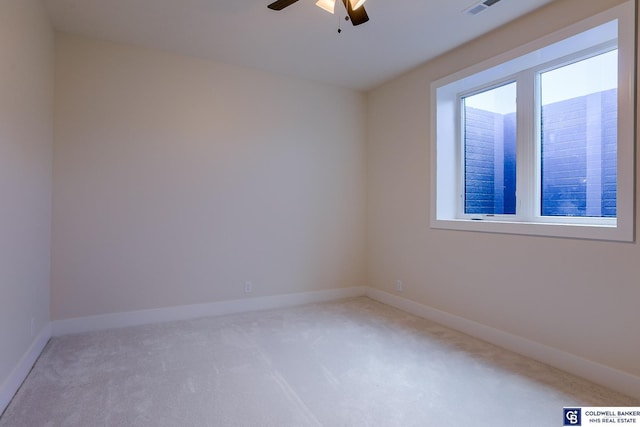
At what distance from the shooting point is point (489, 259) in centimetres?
293

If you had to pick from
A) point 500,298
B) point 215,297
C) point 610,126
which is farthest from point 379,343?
point 610,126

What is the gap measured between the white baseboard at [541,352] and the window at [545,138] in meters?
0.86

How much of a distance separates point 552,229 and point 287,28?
270cm

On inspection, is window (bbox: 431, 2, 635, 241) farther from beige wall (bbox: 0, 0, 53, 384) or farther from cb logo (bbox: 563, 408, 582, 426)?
beige wall (bbox: 0, 0, 53, 384)

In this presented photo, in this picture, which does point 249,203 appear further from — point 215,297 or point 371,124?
point 371,124

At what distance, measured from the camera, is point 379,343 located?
2816 mm

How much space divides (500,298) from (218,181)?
297 cm

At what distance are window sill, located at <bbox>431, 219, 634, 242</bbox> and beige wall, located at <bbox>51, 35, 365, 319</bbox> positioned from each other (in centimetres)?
164

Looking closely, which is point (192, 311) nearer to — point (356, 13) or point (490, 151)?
point (356, 13)

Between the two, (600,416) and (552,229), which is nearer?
(600,416)

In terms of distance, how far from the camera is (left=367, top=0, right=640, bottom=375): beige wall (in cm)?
218

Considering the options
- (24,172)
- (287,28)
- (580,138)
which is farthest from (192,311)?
(580,138)

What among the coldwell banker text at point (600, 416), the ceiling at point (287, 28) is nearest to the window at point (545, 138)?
the ceiling at point (287, 28)

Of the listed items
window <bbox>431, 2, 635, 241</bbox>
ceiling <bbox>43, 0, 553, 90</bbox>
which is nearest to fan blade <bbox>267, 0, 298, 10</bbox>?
ceiling <bbox>43, 0, 553, 90</bbox>
